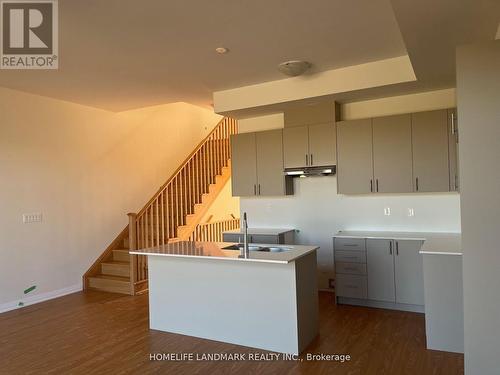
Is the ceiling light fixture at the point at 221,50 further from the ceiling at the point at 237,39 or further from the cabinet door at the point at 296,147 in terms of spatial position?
the cabinet door at the point at 296,147

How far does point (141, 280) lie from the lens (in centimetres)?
545

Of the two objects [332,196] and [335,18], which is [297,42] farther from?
[332,196]

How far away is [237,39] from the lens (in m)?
3.31

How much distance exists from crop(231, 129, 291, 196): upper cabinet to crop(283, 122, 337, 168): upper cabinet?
0.43 feet

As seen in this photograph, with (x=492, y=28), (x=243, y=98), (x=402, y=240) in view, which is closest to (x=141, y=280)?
(x=243, y=98)

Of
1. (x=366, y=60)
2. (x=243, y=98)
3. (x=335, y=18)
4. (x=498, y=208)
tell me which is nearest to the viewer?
(x=498, y=208)

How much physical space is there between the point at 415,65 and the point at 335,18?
43.3 inches

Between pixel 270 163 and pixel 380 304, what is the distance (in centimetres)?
235

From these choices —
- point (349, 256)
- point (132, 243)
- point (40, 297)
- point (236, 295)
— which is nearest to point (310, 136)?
point (349, 256)

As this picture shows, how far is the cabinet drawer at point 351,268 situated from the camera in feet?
14.3

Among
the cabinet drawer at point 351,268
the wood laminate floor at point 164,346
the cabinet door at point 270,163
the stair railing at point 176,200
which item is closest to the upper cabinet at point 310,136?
the cabinet door at point 270,163

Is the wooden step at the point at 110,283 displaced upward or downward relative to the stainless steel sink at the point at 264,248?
downward

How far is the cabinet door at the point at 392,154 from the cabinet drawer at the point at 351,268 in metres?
0.97

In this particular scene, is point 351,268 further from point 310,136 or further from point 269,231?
point 310,136
